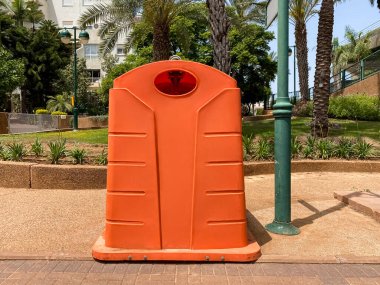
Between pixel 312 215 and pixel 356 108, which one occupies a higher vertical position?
pixel 356 108

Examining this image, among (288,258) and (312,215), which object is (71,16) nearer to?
(312,215)

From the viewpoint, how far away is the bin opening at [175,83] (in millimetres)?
3752

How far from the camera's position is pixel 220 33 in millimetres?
11070

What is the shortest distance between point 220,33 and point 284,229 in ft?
26.2

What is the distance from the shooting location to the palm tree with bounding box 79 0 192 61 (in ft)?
49.7

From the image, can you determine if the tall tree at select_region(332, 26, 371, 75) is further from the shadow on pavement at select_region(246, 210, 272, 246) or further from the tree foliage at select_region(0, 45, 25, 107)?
the shadow on pavement at select_region(246, 210, 272, 246)

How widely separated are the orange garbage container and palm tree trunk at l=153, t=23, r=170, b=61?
1189cm

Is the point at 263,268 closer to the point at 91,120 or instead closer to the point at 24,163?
the point at 24,163

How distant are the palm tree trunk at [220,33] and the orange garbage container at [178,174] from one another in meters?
7.57

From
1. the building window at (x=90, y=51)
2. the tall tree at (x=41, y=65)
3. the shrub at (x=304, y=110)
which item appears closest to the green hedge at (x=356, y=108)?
the shrub at (x=304, y=110)

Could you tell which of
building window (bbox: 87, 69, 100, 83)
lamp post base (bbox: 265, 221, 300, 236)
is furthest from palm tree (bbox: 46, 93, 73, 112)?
lamp post base (bbox: 265, 221, 300, 236)

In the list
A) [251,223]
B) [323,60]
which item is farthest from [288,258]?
[323,60]

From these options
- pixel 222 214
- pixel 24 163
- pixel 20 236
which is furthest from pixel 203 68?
pixel 24 163

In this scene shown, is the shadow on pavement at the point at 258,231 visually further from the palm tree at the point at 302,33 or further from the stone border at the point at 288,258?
the palm tree at the point at 302,33
